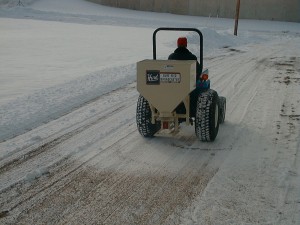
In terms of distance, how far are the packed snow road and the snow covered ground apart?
0.5 inches


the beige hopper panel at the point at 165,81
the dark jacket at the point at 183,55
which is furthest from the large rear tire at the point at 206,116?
the dark jacket at the point at 183,55

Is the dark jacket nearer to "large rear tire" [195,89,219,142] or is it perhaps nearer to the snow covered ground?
"large rear tire" [195,89,219,142]

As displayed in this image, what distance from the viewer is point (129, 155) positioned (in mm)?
5238

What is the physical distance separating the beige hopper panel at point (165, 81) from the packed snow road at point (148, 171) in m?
0.65

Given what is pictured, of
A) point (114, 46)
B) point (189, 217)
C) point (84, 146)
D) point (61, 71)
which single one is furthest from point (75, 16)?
point (189, 217)

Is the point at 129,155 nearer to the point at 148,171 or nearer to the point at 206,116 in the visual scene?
the point at 148,171

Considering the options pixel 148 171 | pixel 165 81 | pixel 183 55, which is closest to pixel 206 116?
pixel 165 81


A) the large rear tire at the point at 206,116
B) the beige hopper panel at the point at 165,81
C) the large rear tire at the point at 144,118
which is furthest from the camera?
the large rear tire at the point at 144,118

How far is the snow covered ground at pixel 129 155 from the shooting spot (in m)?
3.86

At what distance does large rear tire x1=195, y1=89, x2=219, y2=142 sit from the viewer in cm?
547

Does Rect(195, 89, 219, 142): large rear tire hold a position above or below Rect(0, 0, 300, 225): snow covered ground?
above

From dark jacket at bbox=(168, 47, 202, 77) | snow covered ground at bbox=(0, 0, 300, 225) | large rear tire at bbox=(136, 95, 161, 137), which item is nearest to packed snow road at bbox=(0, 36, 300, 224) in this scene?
snow covered ground at bbox=(0, 0, 300, 225)

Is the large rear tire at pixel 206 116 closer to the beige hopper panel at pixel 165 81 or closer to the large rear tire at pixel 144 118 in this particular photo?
the beige hopper panel at pixel 165 81

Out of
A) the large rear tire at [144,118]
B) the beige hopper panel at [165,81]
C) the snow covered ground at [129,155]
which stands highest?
the beige hopper panel at [165,81]
